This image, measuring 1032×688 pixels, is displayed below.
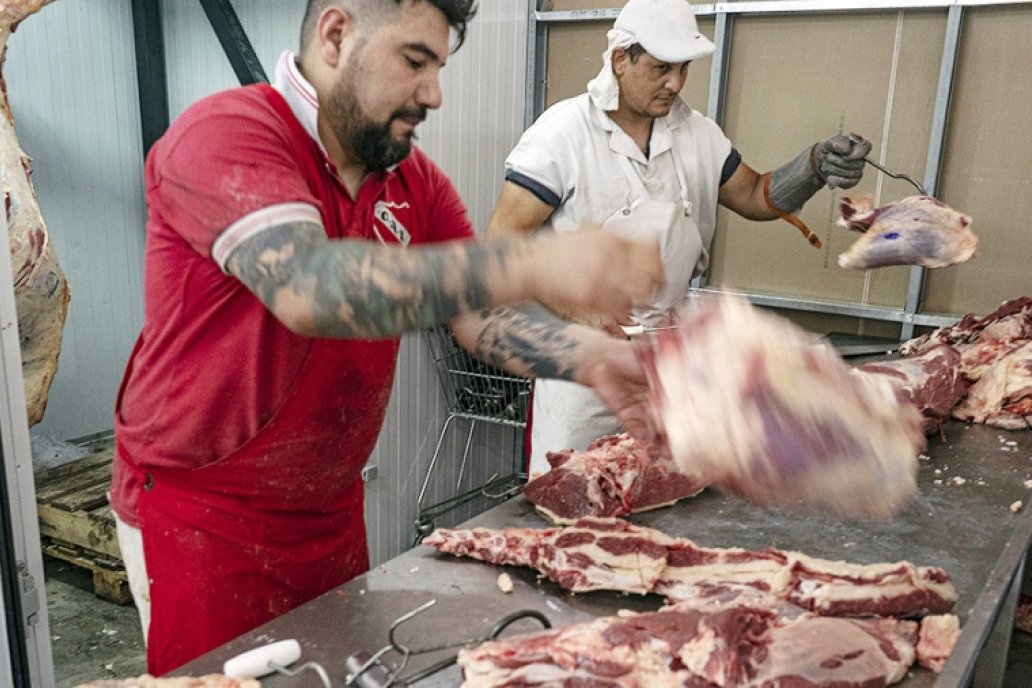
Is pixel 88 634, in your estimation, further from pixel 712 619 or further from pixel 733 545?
pixel 712 619

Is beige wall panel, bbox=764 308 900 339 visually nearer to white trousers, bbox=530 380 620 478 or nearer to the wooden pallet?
white trousers, bbox=530 380 620 478

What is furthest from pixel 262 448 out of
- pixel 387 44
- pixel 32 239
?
pixel 32 239

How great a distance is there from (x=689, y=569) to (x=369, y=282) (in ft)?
3.78

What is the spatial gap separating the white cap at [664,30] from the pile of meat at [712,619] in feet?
6.97

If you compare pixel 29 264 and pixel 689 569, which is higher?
pixel 29 264

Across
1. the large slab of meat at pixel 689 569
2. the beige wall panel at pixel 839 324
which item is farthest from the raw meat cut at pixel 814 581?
the beige wall panel at pixel 839 324

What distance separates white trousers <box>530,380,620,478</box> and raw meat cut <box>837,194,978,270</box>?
1205 millimetres

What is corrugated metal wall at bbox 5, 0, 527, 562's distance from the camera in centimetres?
485

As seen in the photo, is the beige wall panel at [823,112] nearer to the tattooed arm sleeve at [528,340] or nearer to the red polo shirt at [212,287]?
the tattooed arm sleeve at [528,340]

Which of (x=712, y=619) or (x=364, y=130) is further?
(x=364, y=130)

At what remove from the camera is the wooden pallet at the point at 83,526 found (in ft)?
14.3

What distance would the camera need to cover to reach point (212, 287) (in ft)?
6.01

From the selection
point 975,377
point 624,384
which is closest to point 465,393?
point 975,377

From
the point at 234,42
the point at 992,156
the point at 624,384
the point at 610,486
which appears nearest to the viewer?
the point at 624,384
